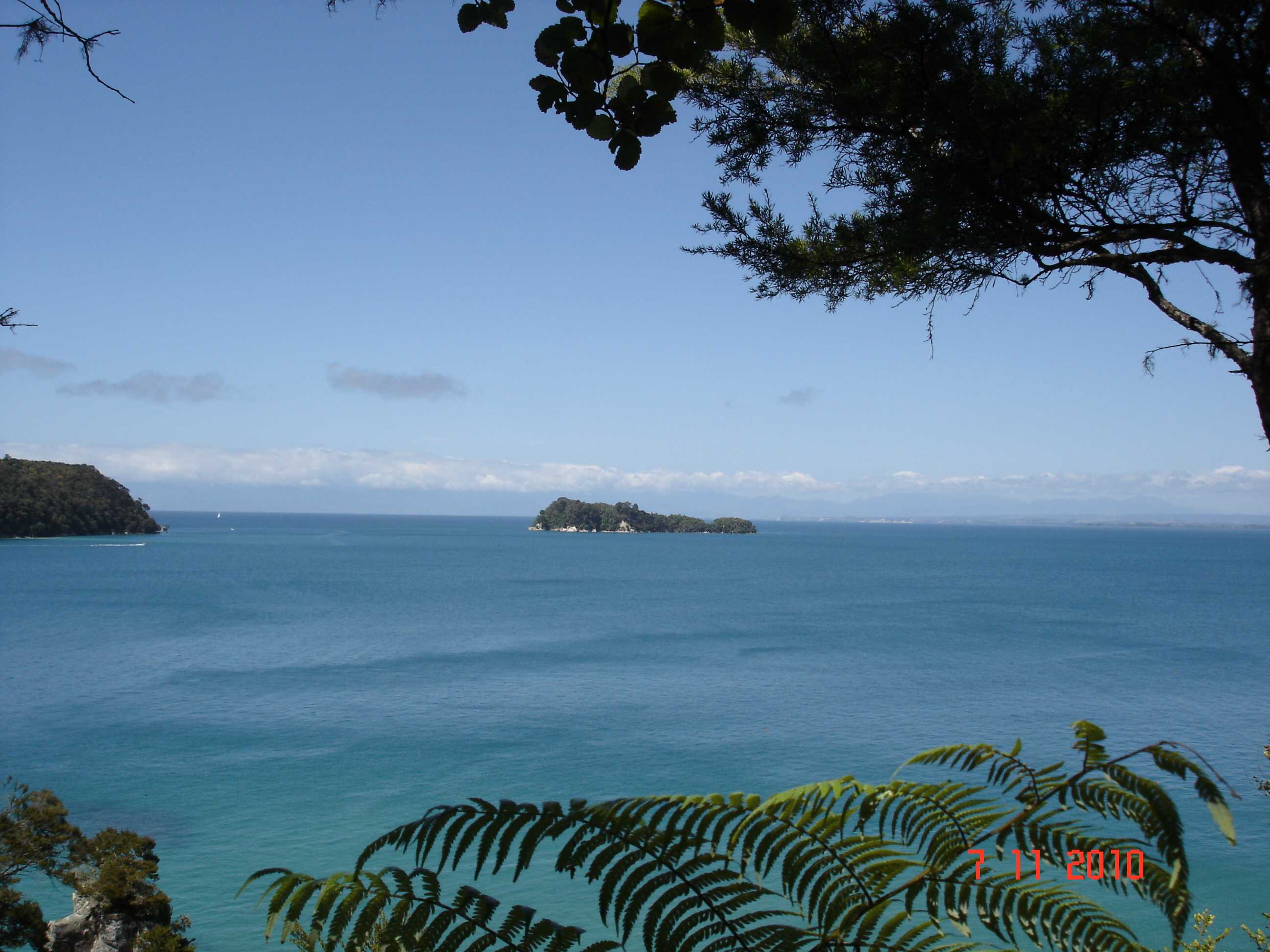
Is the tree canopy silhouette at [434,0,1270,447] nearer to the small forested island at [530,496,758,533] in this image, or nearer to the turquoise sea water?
the turquoise sea water

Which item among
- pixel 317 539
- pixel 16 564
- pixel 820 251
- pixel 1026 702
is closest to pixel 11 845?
pixel 820 251

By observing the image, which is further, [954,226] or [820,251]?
[820,251]

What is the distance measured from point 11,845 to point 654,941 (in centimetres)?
1335

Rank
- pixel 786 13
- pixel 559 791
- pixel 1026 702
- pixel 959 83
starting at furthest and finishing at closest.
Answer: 1. pixel 1026 702
2. pixel 559 791
3. pixel 959 83
4. pixel 786 13

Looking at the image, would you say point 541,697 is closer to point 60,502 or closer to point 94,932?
point 94,932

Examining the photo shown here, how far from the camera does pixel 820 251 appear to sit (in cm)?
418

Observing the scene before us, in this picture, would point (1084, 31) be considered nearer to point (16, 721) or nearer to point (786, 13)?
point (786, 13)

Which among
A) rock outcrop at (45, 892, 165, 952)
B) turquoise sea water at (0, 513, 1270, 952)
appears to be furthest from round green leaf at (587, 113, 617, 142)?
turquoise sea water at (0, 513, 1270, 952)

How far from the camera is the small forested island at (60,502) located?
116 metres

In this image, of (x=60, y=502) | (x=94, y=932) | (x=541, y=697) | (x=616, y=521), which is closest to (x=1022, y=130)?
(x=94, y=932)
